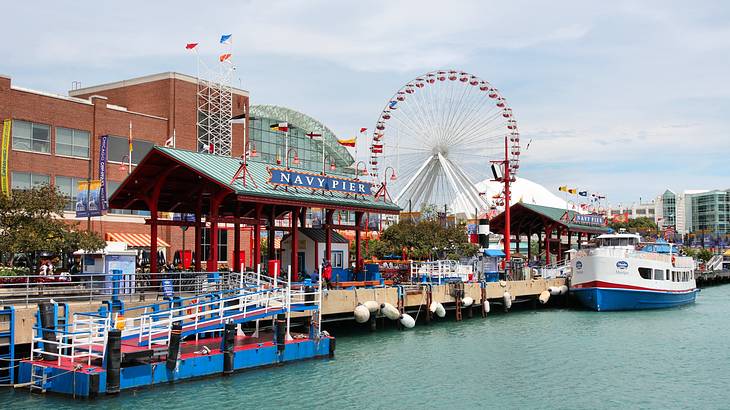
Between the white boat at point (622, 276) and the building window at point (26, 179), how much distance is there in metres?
42.1

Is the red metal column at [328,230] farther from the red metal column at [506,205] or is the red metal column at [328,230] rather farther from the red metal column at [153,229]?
the red metal column at [506,205]

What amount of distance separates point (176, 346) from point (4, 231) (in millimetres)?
18804

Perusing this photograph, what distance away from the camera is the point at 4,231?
39875 mm

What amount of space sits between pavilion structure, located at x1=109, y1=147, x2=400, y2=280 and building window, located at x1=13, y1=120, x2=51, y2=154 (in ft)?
77.7

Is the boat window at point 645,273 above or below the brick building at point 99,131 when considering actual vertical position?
below

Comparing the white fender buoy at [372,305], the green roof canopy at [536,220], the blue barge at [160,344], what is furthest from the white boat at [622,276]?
the blue barge at [160,344]

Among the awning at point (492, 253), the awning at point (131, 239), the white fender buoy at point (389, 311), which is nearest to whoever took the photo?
the white fender buoy at point (389, 311)

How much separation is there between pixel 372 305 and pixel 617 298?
24.8 meters

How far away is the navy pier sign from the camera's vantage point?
38.9 metres

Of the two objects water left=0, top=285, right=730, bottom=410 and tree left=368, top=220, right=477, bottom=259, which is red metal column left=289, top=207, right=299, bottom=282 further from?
tree left=368, top=220, right=477, bottom=259

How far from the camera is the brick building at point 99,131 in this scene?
61.2 metres

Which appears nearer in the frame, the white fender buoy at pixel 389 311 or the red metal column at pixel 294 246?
the red metal column at pixel 294 246

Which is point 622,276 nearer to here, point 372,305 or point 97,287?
point 372,305

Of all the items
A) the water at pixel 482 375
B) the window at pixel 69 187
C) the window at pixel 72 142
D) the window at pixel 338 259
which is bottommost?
the water at pixel 482 375
